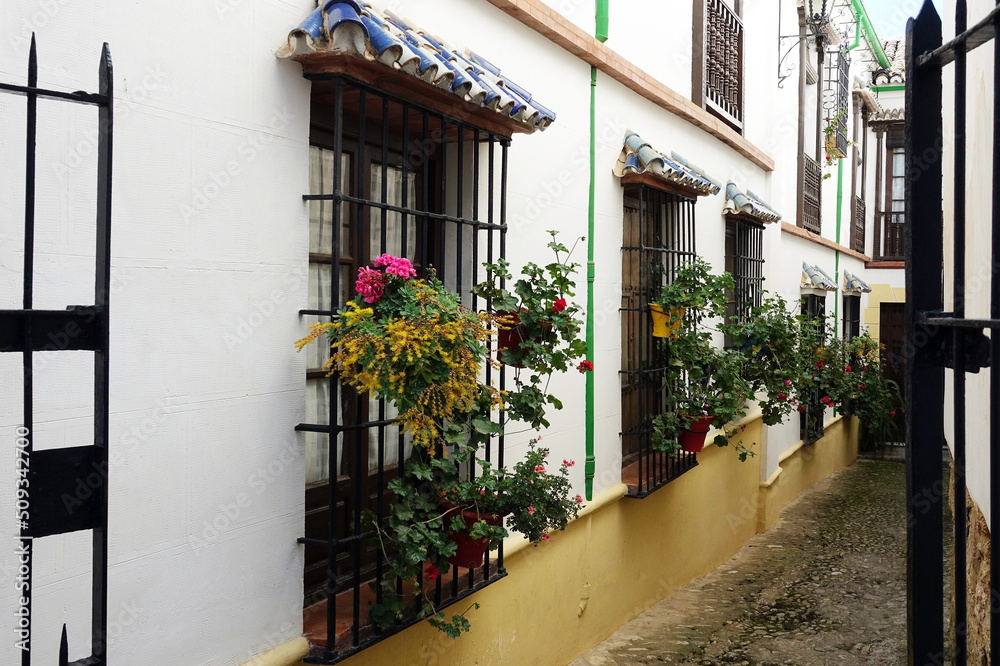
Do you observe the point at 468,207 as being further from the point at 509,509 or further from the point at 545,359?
the point at 509,509

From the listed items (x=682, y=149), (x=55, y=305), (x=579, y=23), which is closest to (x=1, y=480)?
(x=55, y=305)

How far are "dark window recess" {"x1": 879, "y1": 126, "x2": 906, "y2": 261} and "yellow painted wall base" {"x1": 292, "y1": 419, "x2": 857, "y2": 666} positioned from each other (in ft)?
35.5

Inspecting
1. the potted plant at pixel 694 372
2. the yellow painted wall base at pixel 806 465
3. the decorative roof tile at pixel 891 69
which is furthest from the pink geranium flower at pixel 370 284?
the decorative roof tile at pixel 891 69

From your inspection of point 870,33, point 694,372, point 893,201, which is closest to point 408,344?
point 694,372

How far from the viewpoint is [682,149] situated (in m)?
7.10

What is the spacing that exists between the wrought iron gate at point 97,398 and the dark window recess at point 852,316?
15.2m

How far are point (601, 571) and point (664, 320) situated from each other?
1815 millimetres

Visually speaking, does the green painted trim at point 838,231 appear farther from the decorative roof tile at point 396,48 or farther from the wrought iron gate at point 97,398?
the wrought iron gate at point 97,398

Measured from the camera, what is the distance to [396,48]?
10.1 ft

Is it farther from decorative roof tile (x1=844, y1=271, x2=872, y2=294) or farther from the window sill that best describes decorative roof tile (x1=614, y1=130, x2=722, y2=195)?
decorative roof tile (x1=844, y1=271, x2=872, y2=294)

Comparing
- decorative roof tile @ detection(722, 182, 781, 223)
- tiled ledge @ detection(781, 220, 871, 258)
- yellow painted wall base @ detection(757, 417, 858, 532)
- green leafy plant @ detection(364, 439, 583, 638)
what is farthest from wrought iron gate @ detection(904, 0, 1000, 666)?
tiled ledge @ detection(781, 220, 871, 258)

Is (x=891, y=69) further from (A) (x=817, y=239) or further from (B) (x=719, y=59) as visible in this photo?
(B) (x=719, y=59)

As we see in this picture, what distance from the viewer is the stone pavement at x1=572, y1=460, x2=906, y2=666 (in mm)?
5719

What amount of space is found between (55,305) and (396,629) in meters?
1.76
